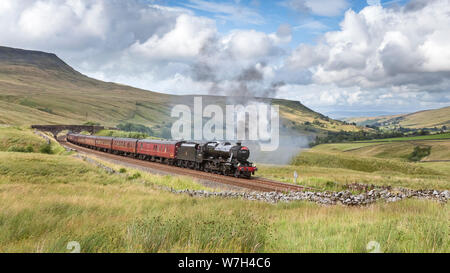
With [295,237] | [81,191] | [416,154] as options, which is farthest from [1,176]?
[416,154]

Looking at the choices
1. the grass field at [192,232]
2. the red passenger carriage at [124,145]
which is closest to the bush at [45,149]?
the red passenger carriage at [124,145]

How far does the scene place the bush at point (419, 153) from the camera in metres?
88.9

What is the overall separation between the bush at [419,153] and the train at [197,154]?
71.0m

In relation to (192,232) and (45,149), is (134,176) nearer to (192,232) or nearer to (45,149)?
(192,232)

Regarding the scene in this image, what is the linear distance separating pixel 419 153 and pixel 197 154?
7863cm

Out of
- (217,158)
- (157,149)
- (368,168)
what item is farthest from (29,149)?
(368,168)

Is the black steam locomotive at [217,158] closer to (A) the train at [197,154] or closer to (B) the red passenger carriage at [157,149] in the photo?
(A) the train at [197,154]

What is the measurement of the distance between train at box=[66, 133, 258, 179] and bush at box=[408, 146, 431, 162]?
233 feet

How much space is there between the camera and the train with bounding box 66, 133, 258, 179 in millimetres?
30453

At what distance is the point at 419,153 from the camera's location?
9112 centimetres

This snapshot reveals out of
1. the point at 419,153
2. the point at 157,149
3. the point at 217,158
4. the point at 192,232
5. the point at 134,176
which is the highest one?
the point at 157,149

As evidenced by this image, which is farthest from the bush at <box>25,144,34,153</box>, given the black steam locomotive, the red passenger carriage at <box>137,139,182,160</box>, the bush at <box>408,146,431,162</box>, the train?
the bush at <box>408,146,431,162</box>

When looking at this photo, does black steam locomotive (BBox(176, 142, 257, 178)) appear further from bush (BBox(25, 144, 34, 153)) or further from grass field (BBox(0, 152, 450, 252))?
bush (BBox(25, 144, 34, 153))
